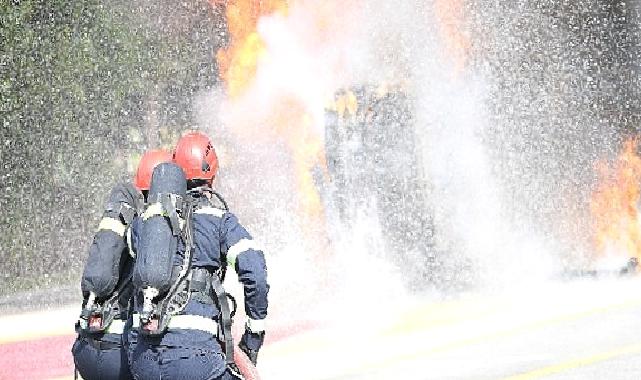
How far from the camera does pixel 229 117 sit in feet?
98.3

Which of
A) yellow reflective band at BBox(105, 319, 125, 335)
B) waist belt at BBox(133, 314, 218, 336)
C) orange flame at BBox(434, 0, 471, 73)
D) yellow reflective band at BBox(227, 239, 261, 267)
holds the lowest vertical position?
waist belt at BBox(133, 314, 218, 336)

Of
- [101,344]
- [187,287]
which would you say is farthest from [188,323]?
[101,344]

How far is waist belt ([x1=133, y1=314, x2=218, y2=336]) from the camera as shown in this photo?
6133mm

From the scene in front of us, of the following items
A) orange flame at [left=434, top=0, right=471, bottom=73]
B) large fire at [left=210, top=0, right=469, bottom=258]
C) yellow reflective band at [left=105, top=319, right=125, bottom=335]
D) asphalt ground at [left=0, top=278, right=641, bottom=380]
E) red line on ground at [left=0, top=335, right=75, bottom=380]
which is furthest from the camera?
orange flame at [left=434, top=0, right=471, bottom=73]

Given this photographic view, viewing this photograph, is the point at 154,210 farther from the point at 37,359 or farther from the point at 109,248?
the point at 37,359

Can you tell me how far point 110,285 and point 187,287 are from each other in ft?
2.13

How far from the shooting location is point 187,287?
6.19 meters

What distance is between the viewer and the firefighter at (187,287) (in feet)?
20.0

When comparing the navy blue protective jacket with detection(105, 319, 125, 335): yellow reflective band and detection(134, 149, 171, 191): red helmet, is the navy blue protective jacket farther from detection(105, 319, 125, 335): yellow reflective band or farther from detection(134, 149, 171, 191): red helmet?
detection(105, 319, 125, 335): yellow reflective band

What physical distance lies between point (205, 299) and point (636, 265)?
12.7 m

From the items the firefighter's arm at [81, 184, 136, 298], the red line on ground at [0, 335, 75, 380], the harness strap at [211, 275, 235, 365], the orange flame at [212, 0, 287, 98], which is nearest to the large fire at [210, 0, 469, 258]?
the orange flame at [212, 0, 287, 98]

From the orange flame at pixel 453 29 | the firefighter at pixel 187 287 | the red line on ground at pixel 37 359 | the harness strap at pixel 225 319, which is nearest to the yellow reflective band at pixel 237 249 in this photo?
the firefighter at pixel 187 287

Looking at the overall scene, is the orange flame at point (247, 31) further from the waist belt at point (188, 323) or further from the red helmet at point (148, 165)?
the waist belt at point (188, 323)

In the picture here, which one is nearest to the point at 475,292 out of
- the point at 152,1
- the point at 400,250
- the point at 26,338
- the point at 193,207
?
the point at 400,250
